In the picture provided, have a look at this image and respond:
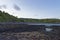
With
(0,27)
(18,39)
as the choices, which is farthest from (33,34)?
(0,27)

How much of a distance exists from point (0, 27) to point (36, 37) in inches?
102

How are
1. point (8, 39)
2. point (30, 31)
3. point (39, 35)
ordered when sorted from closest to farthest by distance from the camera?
point (8, 39), point (39, 35), point (30, 31)

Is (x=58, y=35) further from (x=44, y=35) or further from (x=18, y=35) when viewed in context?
(x=18, y=35)

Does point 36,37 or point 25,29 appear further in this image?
point 25,29

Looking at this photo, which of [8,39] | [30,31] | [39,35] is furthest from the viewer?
[30,31]

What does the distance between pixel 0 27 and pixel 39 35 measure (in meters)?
2.65

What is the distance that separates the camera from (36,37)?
334 inches

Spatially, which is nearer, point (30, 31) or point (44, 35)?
point (44, 35)

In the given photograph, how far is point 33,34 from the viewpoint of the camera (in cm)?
876

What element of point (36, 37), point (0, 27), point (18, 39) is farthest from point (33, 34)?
point (0, 27)

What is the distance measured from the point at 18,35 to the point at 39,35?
1.10 m

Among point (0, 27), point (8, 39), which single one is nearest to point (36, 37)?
point (8, 39)

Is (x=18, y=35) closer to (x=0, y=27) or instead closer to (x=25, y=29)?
(x=25, y=29)

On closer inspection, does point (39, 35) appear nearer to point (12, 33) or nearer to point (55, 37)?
point (55, 37)
